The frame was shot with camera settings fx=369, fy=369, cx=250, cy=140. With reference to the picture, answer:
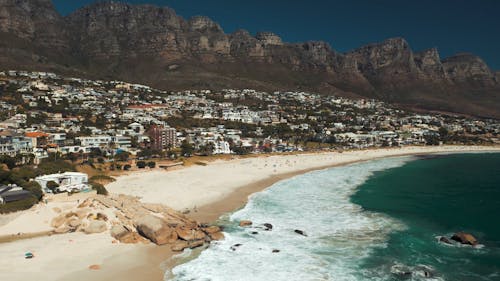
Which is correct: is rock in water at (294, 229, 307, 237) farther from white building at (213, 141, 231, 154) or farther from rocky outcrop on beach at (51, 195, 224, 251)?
white building at (213, 141, 231, 154)

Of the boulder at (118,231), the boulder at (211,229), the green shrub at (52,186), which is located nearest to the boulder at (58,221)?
the boulder at (118,231)

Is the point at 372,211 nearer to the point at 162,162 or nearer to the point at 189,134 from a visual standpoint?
the point at 162,162

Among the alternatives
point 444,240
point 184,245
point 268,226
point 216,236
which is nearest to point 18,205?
point 184,245

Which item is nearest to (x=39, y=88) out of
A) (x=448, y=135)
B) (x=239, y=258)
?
(x=239, y=258)

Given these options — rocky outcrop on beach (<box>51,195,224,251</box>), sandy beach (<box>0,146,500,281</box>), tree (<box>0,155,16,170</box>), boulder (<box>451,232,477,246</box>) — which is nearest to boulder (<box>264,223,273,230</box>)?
rocky outcrop on beach (<box>51,195,224,251</box>)

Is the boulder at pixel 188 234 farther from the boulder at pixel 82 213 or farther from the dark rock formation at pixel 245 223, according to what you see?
the boulder at pixel 82 213
